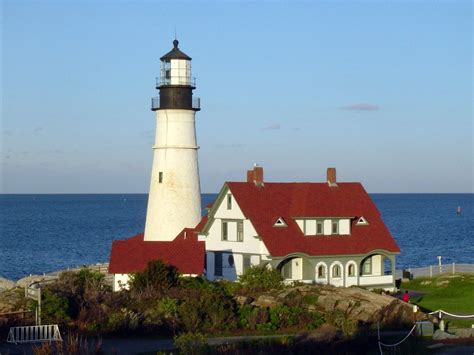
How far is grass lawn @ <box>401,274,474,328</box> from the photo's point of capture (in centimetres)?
4306

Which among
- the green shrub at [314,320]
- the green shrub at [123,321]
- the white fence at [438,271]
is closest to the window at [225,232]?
the white fence at [438,271]

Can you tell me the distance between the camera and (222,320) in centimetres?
3572

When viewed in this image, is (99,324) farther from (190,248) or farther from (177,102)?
(177,102)

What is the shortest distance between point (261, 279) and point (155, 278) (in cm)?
512

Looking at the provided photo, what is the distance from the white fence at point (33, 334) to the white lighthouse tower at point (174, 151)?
20.7 meters

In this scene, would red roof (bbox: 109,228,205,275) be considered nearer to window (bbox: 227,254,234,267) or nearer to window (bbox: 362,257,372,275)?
window (bbox: 227,254,234,267)

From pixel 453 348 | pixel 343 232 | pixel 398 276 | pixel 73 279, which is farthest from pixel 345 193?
pixel 453 348

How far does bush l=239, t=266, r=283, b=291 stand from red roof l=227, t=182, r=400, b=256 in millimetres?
2438

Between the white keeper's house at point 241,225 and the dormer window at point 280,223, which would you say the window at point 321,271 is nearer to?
the white keeper's house at point 241,225

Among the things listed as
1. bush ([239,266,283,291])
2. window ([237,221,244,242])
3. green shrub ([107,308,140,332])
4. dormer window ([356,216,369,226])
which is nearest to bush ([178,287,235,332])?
green shrub ([107,308,140,332])

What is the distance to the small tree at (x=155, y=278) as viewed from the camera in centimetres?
3996

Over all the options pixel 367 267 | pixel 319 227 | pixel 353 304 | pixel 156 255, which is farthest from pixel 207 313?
pixel 367 267

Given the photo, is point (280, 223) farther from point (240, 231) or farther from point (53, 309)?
point (53, 309)

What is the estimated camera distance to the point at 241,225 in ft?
159
